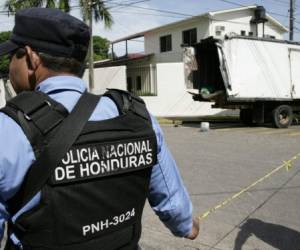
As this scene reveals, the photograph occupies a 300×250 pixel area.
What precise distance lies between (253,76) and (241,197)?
10.1 meters

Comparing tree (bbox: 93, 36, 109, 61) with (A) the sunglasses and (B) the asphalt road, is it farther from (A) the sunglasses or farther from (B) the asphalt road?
(A) the sunglasses

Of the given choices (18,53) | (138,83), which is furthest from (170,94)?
(18,53)

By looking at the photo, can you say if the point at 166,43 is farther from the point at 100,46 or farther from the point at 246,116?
the point at 100,46

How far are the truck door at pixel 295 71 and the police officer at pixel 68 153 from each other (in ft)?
52.7

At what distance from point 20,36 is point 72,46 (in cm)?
18

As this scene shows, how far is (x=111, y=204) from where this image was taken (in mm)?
1710

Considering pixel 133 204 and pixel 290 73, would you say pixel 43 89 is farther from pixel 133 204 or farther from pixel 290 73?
pixel 290 73

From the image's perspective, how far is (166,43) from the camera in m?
30.3

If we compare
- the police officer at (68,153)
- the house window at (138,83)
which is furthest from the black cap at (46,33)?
the house window at (138,83)

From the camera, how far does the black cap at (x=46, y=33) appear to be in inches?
66.2

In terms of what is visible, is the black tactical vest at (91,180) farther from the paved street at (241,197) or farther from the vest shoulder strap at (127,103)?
the paved street at (241,197)

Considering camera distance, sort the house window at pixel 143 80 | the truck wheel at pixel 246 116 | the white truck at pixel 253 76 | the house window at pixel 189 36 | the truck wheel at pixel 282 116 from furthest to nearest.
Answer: the house window at pixel 189 36 → the house window at pixel 143 80 → the truck wheel at pixel 246 116 → the truck wheel at pixel 282 116 → the white truck at pixel 253 76

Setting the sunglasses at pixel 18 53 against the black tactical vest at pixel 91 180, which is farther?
the sunglasses at pixel 18 53

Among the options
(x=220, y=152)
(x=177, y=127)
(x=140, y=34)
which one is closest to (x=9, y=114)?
(x=220, y=152)
